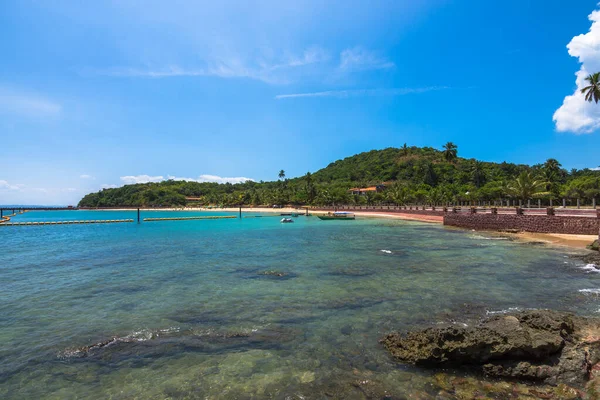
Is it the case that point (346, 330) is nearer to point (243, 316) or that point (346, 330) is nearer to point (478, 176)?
point (243, 316)

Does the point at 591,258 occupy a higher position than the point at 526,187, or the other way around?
the point at 526,187

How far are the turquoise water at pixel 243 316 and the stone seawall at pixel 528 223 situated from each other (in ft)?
39.9

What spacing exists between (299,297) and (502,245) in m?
20.8

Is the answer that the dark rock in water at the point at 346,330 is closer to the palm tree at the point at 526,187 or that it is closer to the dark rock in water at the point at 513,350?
the dark rock in water at the point at 513,350

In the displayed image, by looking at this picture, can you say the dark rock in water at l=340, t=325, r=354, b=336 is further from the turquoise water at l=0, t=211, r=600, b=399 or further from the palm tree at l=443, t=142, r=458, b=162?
the palm tree at l=443, t=142, r=458, b=162

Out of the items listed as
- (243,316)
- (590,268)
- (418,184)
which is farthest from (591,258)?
(418,184)

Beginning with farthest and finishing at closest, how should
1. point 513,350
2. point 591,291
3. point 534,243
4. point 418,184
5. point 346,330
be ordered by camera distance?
1. point 418,184
2. point 534,243
3. point 591,291
4. point 346,330
5. point 513,350

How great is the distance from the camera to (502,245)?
82.6ft

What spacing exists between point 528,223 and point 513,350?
3354 centimetres

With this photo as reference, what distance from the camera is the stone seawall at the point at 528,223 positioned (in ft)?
91.6

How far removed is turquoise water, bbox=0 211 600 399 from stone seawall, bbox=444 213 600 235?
12.2 meters

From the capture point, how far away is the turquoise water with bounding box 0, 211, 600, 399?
624cm

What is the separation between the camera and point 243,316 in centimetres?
991

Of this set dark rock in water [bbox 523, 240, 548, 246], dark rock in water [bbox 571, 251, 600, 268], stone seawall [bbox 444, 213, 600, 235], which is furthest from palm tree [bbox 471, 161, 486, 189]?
dark rock in water [bbox 571, 251, 600, 268]
